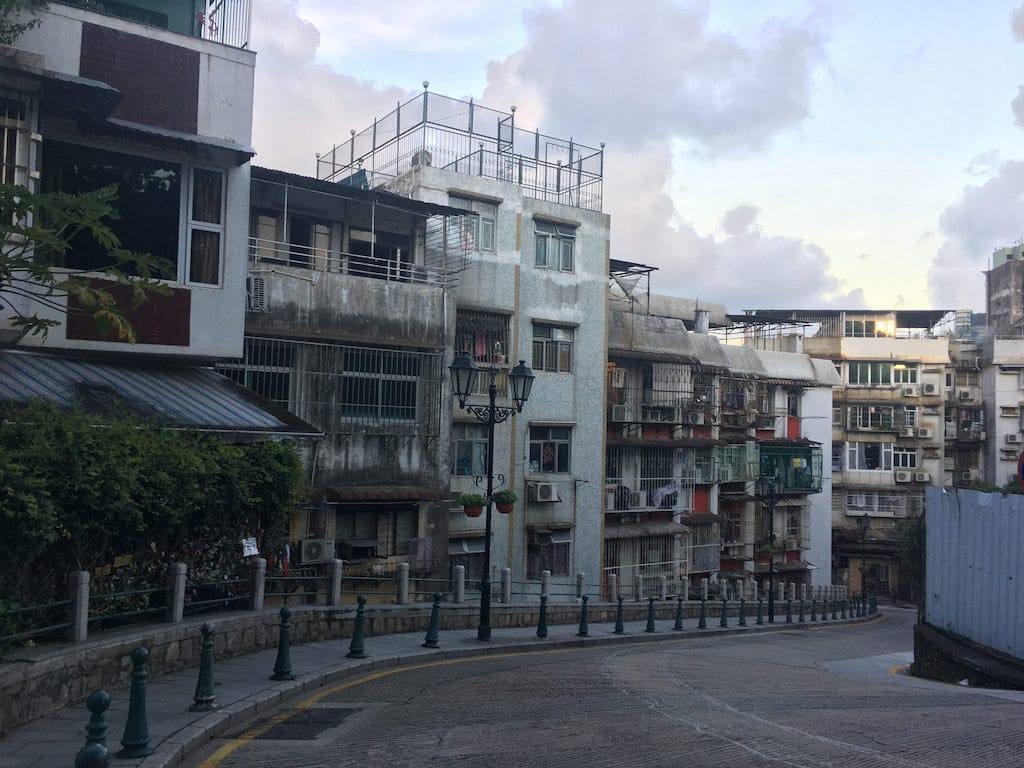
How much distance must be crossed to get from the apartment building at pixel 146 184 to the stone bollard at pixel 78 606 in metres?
4.24

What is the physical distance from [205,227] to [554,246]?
1517 centimetres

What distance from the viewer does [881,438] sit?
5616 cm

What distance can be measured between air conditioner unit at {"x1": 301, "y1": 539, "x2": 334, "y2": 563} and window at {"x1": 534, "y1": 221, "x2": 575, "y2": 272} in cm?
1272

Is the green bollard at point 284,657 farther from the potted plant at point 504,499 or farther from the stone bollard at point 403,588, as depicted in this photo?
the potted plant at point 504,499

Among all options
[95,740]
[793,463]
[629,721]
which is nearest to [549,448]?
[793,463]

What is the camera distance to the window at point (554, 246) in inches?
1198

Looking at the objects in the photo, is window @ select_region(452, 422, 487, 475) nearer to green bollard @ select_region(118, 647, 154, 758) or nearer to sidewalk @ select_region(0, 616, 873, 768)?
sidewalk @ select_region(0, 616, 873, 768)

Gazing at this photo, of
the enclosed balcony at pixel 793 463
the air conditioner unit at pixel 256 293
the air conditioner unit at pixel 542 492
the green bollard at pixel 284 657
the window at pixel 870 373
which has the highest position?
the window at pixel 870 373

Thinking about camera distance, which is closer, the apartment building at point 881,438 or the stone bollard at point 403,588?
the stone bollard at point 403,588

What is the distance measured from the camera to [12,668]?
348 inches

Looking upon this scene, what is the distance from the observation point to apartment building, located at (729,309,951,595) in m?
55.5

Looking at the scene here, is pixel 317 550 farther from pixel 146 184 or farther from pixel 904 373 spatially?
pixel 904 373

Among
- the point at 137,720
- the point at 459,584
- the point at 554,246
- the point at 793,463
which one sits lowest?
the point at 459,584

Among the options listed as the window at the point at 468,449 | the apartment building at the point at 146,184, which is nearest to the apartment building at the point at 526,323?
the window at the point at 468,449
